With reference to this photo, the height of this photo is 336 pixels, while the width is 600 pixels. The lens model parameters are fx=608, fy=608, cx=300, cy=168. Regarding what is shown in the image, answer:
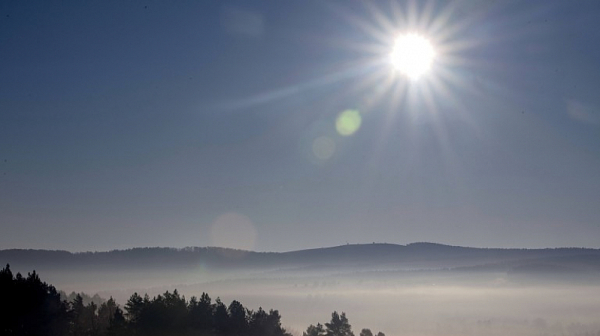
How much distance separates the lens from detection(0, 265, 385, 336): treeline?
139 ft

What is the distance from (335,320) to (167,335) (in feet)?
83.6

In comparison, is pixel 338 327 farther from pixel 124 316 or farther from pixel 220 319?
pixel 124 316

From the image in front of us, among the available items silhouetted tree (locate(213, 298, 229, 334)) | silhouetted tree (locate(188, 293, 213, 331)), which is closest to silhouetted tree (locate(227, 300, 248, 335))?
silhouetted tree (locate(213, 298, 229, 334))

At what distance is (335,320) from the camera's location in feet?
221

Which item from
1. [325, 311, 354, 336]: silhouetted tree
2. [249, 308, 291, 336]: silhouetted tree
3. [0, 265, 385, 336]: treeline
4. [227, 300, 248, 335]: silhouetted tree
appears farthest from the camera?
[325, 311, 354, 336]: silhouetted tree

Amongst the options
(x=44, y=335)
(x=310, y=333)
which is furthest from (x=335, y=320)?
(x=44, y=335)

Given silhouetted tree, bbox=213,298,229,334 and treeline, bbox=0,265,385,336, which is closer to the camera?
treeline, bbox=0,265,385,336

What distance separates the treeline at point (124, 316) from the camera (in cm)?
4225

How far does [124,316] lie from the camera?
49188 millimetres

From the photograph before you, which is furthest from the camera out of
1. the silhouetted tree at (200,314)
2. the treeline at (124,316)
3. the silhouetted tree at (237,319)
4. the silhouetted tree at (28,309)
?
the silhouetted tree at (237,319)

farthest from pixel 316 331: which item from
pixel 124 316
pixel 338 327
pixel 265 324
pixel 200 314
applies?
pixel 124 316

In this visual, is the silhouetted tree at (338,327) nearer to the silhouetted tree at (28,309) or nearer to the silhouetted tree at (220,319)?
the silhouetted tree at (220,319)

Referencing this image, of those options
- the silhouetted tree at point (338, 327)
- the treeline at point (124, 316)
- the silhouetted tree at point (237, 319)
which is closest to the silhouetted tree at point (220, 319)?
the treeline at point (124, 316)

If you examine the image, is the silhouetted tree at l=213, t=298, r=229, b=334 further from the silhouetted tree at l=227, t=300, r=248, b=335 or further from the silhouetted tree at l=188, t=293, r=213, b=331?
the silhouetted tree at l=188, t=293, r=213, b=331
